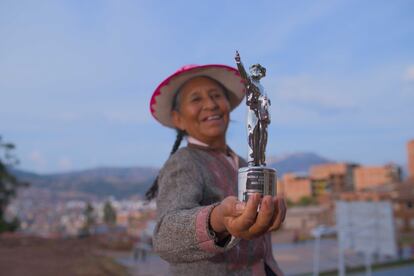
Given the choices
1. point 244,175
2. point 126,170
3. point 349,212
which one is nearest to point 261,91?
point 244,175

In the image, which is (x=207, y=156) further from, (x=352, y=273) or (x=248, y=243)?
(x=352, y=273)

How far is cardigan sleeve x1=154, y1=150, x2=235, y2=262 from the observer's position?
1190 millimetres

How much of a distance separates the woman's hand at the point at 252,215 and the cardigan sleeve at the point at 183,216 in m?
0.11

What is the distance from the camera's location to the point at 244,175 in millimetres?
1091

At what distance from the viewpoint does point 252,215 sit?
3.21 ft

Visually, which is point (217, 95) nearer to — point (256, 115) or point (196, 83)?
point (196, 83)

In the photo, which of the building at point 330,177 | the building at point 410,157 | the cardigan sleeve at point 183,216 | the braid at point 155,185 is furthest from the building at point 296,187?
the cardigan sleeve at point 183,216

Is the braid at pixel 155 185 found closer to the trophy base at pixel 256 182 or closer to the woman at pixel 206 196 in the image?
the woman at pixel 206 196

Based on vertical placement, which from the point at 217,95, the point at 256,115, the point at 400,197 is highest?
the point at 400,197

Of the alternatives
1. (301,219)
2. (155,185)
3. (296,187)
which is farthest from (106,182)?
(155,185)

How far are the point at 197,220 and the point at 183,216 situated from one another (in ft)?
0.28

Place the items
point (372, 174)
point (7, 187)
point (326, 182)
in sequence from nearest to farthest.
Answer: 1. point (7, 187)
2. point (372, 174)
3. point (326, 182)

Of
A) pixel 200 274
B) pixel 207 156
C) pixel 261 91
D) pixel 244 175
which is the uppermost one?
pixel 261 91

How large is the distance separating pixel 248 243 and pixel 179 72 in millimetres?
A: 723
